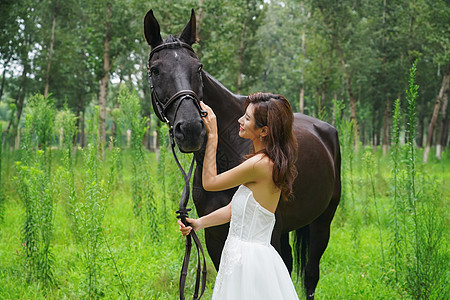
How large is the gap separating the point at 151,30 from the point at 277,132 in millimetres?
1065

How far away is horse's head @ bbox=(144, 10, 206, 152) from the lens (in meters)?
1.87

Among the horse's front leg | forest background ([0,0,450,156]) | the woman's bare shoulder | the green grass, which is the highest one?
forest background ([0,0,450,156])

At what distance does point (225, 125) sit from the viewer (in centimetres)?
247

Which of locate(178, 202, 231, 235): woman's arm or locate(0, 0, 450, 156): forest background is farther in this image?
locate(0, 0, 450, 156): forest background

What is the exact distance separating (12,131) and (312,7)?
58.9ft

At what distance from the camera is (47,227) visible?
3.64 m

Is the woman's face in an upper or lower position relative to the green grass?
upper

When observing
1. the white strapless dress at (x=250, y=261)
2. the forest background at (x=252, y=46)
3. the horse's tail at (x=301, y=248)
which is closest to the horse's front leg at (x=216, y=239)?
the white strapless dress at (x=250, y=261)

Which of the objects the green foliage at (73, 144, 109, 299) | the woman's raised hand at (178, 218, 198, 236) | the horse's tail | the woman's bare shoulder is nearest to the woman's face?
the woman's bare shoulder

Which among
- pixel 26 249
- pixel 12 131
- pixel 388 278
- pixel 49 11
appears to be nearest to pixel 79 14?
pixel 49 11

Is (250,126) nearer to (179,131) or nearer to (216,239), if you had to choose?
(179,131)

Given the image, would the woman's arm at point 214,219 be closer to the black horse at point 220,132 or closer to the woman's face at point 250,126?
the black horse at point 220,132

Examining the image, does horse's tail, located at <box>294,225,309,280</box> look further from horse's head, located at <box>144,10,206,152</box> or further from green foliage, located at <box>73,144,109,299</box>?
horse's head, located at <box>144,10,206,152</box>

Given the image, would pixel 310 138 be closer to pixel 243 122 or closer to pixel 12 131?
pixel 243 122
